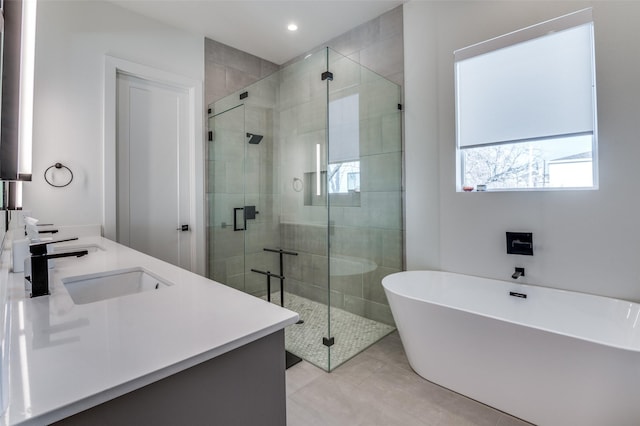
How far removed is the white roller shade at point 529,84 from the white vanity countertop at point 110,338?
2232mm

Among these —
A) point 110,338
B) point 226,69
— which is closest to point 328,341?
point 110,338

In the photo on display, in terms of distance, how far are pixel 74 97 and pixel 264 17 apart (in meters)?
1.75

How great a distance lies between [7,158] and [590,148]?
290 cm

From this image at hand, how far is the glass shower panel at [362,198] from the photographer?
96.5 inches

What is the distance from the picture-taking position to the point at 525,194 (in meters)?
2.11

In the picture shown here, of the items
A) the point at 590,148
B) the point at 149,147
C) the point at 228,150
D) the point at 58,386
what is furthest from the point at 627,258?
the point at 149,147

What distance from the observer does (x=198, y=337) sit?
0.77m

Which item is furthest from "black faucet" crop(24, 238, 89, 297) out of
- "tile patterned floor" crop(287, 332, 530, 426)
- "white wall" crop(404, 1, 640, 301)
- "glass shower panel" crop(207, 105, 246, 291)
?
"white wall" crop(404, 1, 640, 301)

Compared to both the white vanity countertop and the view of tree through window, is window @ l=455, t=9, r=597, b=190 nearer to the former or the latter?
the view of tree through window

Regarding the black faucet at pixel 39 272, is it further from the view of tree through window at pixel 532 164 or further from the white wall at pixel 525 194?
the view of tree through window at pixel 532 164

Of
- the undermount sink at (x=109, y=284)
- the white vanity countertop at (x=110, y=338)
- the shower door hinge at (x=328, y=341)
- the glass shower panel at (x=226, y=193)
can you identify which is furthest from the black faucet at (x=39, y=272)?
the glass shower panel at (x=226, y=193)

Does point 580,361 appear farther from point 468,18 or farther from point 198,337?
point 468,18

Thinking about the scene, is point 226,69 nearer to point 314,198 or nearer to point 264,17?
point 264,17

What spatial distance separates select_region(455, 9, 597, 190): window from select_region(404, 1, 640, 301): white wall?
95 mm
